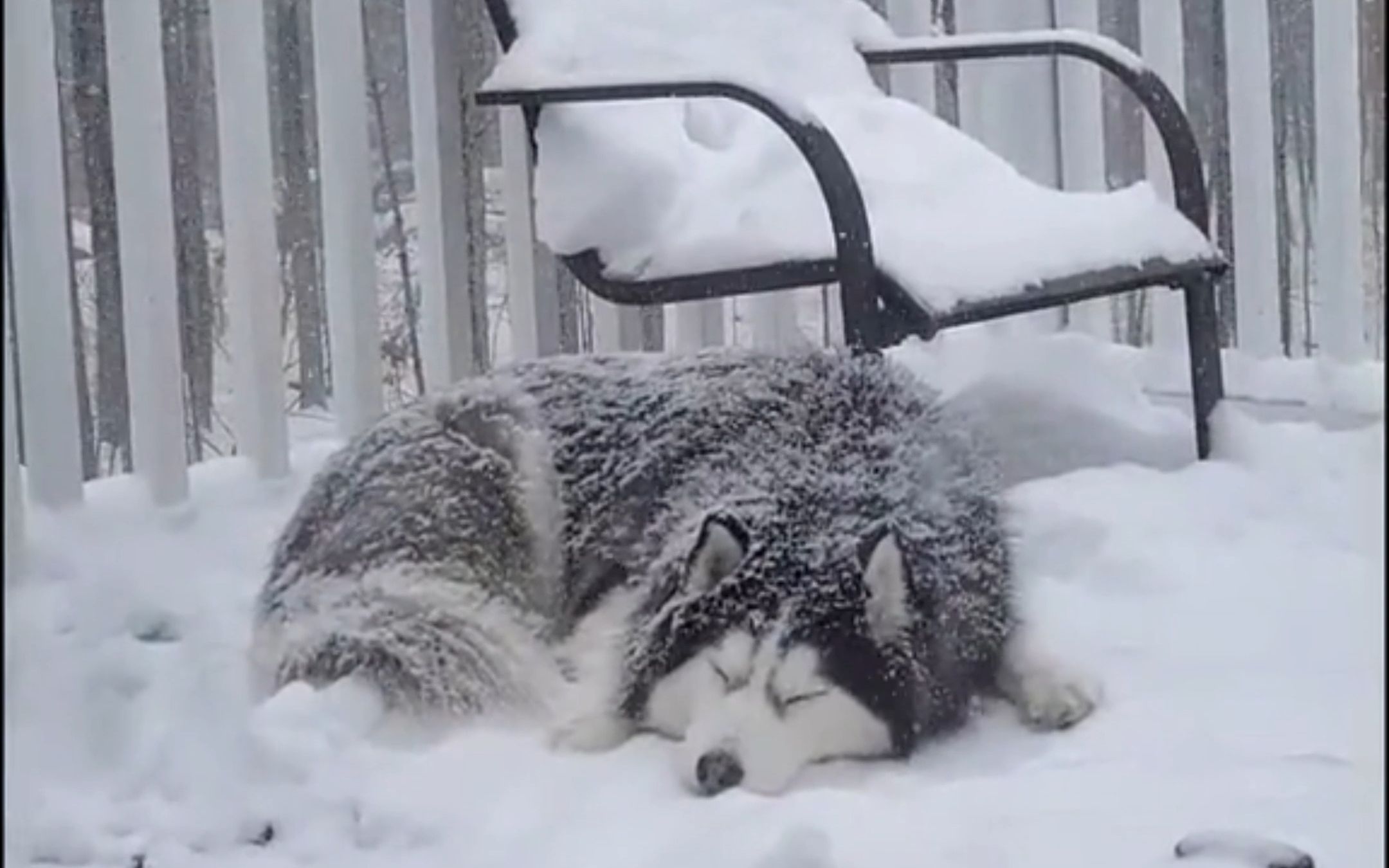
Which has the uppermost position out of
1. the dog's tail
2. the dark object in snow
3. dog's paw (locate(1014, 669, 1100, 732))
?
the dog's tail

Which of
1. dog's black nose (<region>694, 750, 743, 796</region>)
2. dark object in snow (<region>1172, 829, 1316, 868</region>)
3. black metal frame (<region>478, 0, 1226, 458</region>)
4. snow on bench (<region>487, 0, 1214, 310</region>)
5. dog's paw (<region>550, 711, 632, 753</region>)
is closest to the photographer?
dark object in snow (<region>1172, 829, 1316, 868</region>)

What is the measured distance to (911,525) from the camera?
1.88 meters

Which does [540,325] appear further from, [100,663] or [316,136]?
[100,663]

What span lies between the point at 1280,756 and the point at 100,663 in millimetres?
975

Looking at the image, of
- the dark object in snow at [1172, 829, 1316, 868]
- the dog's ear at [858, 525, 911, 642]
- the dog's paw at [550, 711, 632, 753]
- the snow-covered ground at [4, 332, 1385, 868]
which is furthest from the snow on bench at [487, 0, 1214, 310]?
the dark object in snow at [1172, 829, 1316, 868]

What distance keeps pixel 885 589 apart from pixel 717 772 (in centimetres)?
28

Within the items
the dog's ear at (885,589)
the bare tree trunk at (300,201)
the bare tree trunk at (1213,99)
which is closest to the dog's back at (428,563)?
the dog's ear at (885,589)

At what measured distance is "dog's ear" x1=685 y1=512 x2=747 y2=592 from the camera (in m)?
1.81

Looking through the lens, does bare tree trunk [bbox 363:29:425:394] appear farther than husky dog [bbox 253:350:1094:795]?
Yes

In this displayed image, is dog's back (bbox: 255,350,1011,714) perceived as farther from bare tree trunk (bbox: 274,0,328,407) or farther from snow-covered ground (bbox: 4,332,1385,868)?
bare tree trunk (bbox: 274,0,328,407)

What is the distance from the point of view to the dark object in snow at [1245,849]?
4.30ft

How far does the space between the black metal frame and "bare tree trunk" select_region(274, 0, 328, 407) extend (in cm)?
33

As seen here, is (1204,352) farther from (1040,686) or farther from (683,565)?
(683,565)

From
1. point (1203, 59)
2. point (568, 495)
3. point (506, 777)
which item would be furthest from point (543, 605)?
point (1203, 59)
